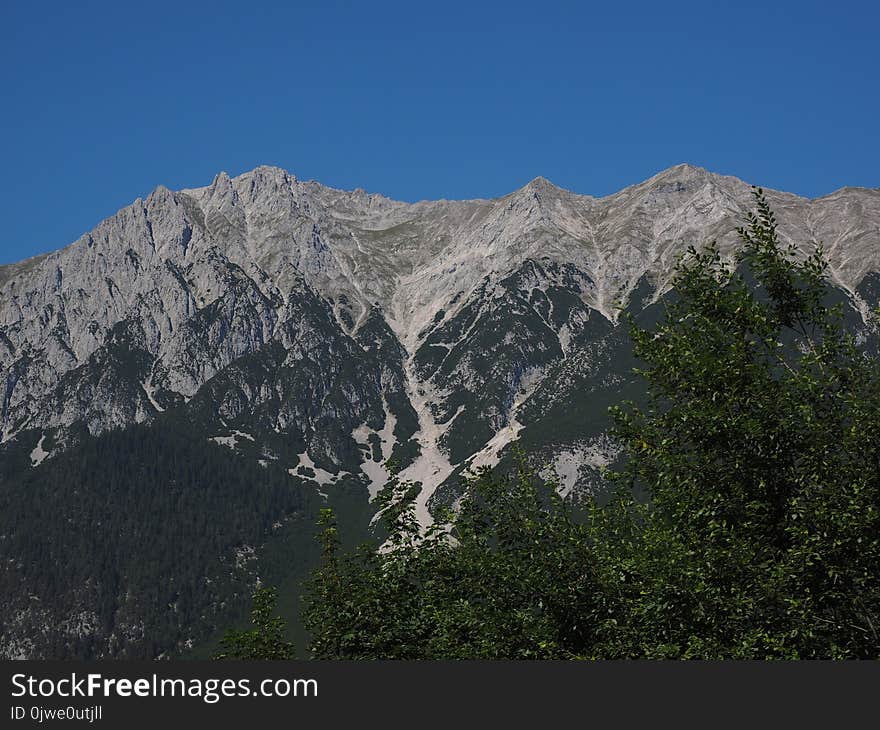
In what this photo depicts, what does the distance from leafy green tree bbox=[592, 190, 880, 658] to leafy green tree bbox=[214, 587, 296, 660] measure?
568 inches

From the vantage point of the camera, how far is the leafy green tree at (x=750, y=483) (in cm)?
2775

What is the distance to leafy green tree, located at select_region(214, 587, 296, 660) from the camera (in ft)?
131

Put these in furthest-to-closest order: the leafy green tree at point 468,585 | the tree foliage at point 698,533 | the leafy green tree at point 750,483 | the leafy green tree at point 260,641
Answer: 1. the leafy green tree at point 260,641
2. the leafy green tree at point 468,585
3. the tree foliage at point 698,533
4. the leafy green tree at point 750,483

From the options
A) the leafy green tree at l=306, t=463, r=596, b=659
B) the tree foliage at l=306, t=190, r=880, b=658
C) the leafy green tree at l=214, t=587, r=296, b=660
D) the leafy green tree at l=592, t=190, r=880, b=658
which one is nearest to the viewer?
the leafy green tree at l=592, t=190, r=880, b=658

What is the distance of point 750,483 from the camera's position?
30.6 metres

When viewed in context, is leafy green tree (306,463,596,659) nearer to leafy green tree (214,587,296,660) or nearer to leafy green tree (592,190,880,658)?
leafy green tree (592,190,880,658)

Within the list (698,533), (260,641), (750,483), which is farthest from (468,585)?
(260,641)

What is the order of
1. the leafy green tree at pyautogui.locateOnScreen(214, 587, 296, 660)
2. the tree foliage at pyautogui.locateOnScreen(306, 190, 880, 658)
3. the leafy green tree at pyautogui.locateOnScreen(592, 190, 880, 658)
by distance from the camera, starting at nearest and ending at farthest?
the leafy green tree at pyautogui.locateOnScreen(592, 190, 880, 658)
the tree foliage at pyautogui.locateOnScreen(306, 190, 880, 658)
the leafy green tree at pyautogui.locateOnScreen(214, 587, 296, 660)

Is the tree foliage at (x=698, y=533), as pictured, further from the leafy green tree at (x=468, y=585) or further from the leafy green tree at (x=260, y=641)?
the leafy green tree at (x=260, y=641)

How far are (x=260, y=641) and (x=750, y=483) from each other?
20501 millimetres

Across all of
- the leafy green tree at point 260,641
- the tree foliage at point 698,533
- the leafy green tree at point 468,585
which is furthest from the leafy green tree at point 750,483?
the leafy green tree at point 260,641

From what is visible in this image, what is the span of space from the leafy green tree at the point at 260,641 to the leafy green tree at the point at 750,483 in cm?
1444

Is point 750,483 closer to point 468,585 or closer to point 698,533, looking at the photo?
point 698,533

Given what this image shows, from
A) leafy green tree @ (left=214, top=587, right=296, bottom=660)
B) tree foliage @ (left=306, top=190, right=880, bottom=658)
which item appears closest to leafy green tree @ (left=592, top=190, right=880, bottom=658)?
tree foliage @ (left=306, top=190, right=880, bottom=658)
